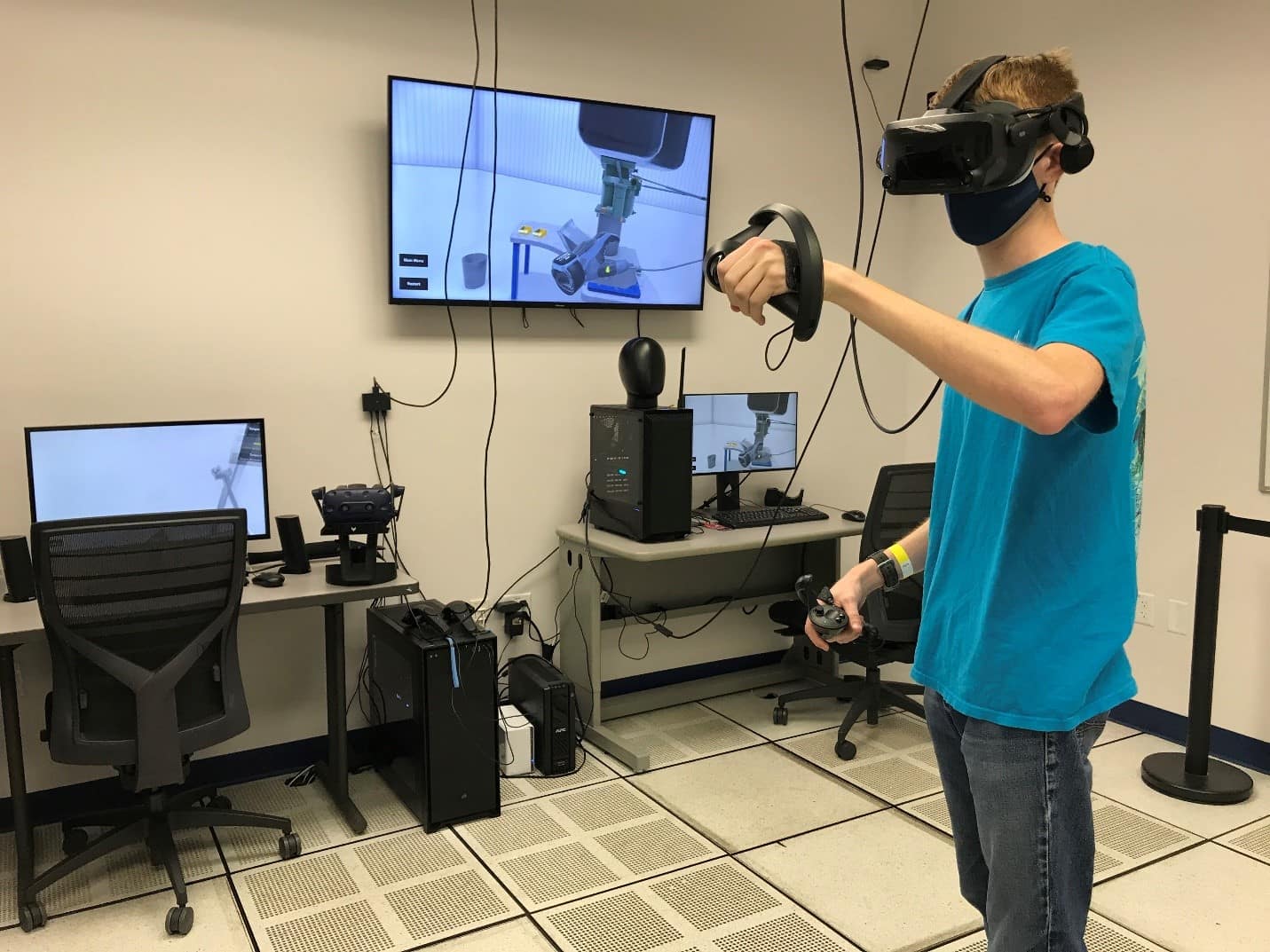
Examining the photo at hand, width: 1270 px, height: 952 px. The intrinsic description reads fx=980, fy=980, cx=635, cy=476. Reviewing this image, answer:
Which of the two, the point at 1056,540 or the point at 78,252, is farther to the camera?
the point at 78,252

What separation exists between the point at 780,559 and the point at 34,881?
297cm

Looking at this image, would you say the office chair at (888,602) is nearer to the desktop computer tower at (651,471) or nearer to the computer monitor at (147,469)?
the desktop computer tower at (651,471)

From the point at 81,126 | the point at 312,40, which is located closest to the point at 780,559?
the point at 312,40

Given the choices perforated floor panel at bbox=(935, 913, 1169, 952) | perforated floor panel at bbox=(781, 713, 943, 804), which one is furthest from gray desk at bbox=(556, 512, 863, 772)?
perforated floor panel at bbox=(935, 913, 1169, 952)

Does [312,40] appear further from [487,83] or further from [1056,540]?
[1056,540]

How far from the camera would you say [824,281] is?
1.06 m

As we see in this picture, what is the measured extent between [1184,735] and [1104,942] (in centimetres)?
151

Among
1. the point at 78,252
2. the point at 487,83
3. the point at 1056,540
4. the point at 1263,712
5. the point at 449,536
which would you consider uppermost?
the point at 487,83

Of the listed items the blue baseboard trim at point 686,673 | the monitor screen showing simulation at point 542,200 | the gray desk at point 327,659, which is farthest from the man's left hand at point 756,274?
the blue baseboard trim at point 686,673

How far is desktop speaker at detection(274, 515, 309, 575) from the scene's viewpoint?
9.96 ft

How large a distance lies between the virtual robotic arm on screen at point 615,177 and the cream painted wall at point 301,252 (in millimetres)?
160

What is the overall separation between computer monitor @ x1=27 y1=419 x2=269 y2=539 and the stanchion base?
9.85 ft

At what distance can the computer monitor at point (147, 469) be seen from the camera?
9.00ft

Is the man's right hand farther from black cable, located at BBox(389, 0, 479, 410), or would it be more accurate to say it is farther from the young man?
black cable, located at BBox(389, 0, 479, 410)
